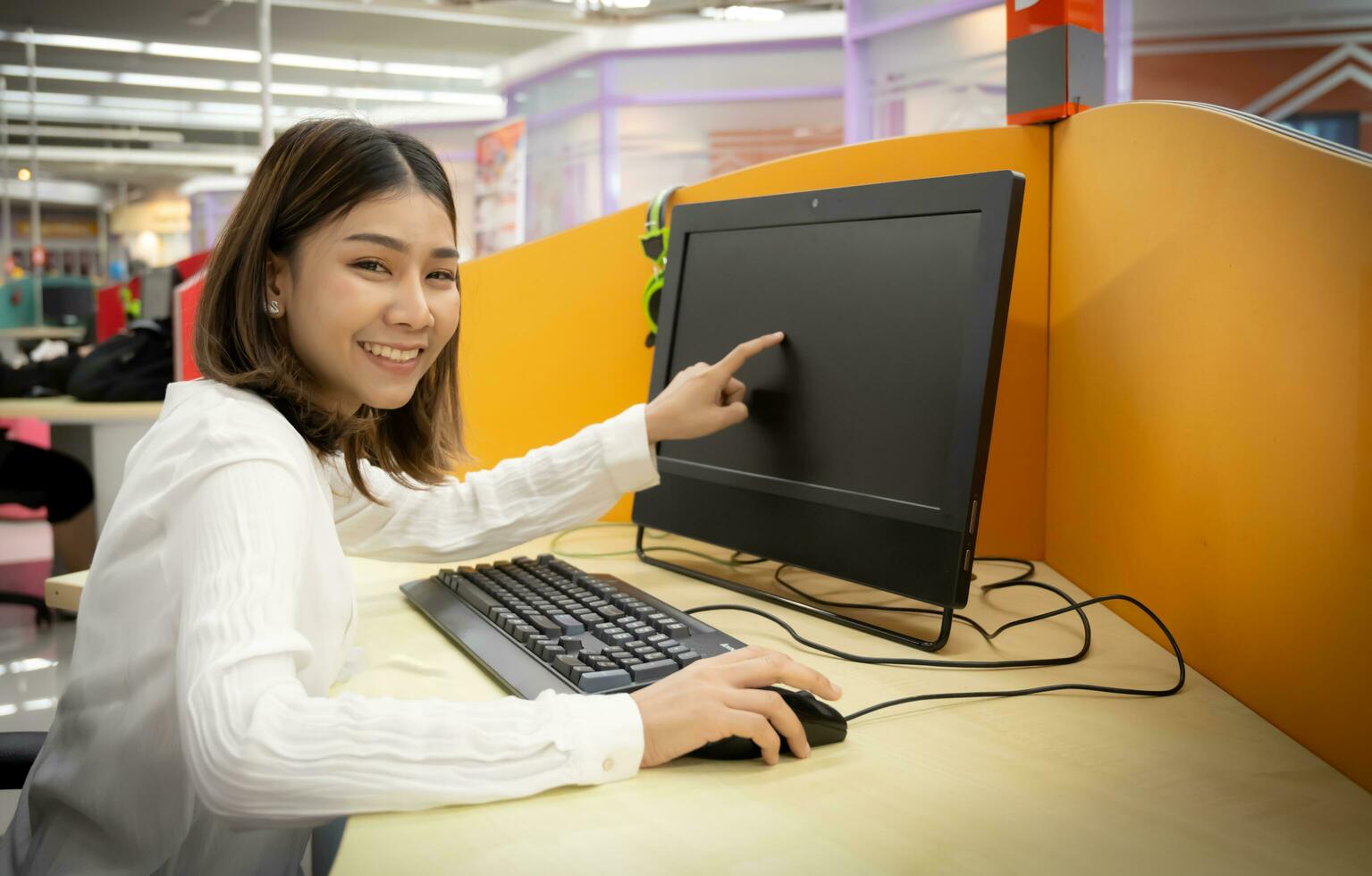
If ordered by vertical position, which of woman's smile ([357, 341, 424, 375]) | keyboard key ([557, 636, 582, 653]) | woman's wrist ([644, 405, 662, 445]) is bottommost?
keyboard key ([557, 636, 582, 653])

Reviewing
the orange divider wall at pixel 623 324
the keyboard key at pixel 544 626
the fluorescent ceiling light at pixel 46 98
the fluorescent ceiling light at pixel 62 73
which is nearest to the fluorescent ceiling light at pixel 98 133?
the fluorescent ceiling light at pixel 46 98

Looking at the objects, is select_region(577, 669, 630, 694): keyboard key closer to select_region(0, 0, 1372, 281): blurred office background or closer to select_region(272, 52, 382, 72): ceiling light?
select_region(0, 0, 1372, 281): blurred office background

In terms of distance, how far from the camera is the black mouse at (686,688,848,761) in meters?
0.63

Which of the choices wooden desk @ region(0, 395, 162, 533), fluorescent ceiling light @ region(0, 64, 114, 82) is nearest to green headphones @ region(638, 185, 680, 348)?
wooden desk @ region(0, 395, 162, 533)

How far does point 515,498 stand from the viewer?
119cm

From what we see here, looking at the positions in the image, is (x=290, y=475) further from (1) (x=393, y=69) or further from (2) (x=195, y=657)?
(1) (x=393, y=69)

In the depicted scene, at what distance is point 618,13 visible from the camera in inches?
307

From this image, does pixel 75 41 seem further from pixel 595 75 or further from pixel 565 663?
pixel 565 663

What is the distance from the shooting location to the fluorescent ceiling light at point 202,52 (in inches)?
333

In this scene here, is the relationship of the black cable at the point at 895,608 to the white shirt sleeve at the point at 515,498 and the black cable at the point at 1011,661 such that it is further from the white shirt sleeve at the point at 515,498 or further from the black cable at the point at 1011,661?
the white shirt sleeve at the point at 515,498

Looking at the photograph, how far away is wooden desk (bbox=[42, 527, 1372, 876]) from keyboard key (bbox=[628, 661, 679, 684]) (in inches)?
3.7

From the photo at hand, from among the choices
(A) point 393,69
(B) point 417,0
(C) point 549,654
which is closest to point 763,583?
(C) point 549,654

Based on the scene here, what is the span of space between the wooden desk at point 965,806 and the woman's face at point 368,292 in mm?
270

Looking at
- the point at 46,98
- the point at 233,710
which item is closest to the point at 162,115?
the point at 46,98
